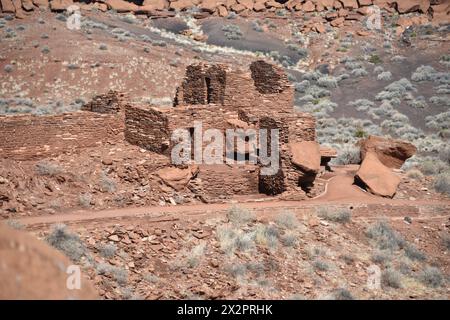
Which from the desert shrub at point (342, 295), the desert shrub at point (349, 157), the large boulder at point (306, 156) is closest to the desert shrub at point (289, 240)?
the desert shrub at point (342, 295)

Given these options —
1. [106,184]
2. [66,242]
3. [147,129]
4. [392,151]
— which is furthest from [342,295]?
[392,151]

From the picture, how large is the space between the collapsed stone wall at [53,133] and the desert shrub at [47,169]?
890 mm

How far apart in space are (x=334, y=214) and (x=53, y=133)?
26.2 ft

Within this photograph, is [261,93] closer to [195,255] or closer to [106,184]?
[106,184]

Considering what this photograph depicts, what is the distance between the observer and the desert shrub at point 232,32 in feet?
172

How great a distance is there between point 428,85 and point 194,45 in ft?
66.3

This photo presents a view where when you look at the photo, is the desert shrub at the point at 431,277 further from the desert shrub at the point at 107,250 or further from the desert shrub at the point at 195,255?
the desert shrub at the point at 107,250

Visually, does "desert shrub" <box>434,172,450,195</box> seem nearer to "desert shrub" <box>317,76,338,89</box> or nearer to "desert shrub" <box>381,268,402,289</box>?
"desert shrub" <box>381,268,402,289</box>

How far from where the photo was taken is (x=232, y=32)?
53.1 metres

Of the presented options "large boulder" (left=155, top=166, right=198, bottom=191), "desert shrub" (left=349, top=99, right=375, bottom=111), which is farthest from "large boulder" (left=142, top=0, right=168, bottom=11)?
"large boulder" (left=155, top=166, right=198, bottom=191)

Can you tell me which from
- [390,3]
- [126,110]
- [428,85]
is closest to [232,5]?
[390,3]

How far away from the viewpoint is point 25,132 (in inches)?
647

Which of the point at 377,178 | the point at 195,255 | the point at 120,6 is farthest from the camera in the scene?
the point at 120,6
